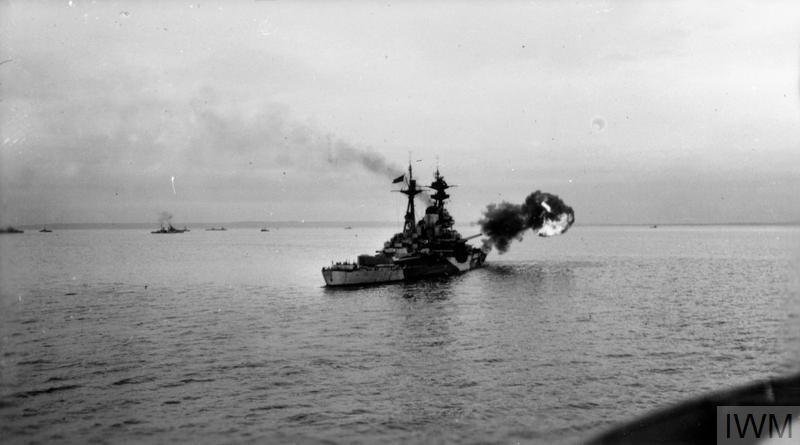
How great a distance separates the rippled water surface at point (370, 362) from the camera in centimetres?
1758

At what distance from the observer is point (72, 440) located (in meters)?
16.4

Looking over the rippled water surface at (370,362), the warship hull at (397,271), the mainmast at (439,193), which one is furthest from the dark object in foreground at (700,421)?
the mainmast at (439,193)

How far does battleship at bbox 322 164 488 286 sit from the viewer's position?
61156mm

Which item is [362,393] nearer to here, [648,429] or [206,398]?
[206,398]

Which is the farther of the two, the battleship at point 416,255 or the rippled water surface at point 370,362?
the battleship at point 416,255

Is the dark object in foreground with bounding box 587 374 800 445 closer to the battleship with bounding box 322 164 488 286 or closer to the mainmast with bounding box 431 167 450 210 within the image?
the battleship with bounding box 322 164 488 286

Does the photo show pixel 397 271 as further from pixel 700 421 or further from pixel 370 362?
pixel 700 421

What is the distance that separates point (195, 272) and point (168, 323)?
47228mm

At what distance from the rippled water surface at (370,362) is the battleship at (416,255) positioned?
30.1ft

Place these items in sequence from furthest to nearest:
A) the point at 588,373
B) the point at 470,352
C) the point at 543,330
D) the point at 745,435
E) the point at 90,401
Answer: the point at 543,330, the point at 470,352, the point at 588,373, the point at 90,401, the point at 745,435

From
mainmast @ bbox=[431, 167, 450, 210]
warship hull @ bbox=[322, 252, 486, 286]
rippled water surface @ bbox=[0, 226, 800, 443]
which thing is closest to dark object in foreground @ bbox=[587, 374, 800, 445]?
rippled water surface @ bbox=[0, 226, 800, 443]

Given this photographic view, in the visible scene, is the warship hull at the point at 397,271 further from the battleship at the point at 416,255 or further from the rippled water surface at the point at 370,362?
the rippled water surface at the point at 370,362

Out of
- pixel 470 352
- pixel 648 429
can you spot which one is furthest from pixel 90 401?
pixel 648 429

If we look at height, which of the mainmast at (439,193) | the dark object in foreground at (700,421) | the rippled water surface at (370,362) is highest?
the mainmast at (439,193)
